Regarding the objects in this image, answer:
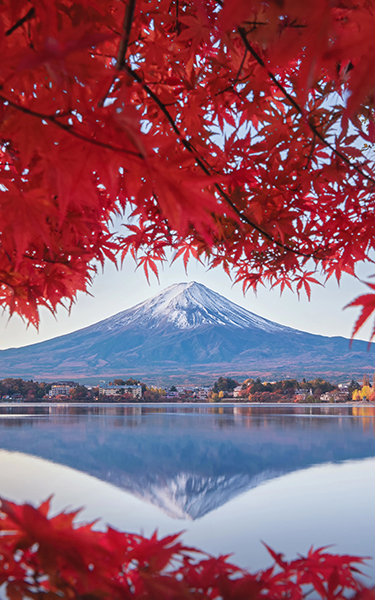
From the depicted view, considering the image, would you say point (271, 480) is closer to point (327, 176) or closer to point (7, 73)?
point (327, 176)

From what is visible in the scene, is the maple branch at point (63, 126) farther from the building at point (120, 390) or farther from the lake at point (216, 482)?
the building at point (120, 390)

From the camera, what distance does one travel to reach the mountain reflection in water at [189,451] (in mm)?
1184

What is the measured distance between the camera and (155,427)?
222 centimetres

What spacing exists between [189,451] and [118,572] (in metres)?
1.06

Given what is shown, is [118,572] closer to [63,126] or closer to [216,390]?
[63,126]

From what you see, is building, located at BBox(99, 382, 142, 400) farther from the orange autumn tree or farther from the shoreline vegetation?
the orange autumn tree

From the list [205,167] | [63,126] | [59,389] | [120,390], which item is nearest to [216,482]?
[205,167]

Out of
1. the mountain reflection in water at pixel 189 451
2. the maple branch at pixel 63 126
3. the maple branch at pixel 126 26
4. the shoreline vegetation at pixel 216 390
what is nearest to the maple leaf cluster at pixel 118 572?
the mountain reflection in water at pixel 189 451

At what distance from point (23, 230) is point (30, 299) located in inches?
26.3

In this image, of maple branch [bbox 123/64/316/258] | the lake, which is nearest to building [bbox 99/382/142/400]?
the lake

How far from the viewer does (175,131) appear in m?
0.73

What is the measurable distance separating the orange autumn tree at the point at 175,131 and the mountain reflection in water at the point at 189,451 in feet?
2.48

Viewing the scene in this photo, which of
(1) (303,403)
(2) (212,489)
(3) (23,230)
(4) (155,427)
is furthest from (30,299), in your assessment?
(1) (303,403)

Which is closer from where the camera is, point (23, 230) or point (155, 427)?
point (23, 230)
